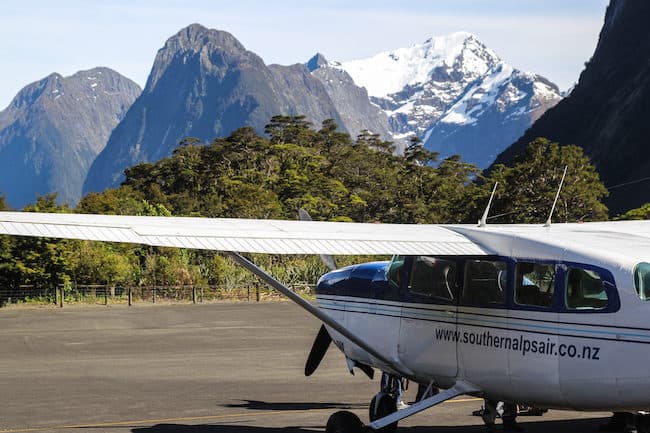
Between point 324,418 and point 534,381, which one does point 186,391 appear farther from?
point 534,381

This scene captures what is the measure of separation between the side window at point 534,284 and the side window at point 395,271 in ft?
5.25

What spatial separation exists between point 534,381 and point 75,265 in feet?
115

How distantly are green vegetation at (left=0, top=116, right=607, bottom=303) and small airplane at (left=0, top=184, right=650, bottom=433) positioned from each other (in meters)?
32.8

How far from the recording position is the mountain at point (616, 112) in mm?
100188

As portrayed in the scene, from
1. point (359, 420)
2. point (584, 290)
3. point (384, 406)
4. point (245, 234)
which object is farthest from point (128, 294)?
point (584, 290)

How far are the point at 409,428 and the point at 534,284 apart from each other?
327 cm

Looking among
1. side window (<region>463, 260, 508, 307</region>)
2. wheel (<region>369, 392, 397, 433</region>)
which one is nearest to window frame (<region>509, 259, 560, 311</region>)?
side window (<region>463, 260, 508, 307</region>)

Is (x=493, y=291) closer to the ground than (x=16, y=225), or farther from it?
closer to the ground

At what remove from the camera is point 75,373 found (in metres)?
18.2

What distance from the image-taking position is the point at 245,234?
944cm

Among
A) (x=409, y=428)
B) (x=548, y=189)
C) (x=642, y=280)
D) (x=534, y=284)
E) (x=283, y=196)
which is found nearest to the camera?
(x=642, y=280)

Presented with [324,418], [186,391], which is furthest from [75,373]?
[324,418]

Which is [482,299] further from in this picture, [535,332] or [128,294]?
[128,294]

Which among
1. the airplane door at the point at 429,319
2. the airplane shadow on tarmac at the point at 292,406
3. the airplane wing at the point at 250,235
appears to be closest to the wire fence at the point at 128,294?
the airplane shadow on tarmac at the point at 292,406
